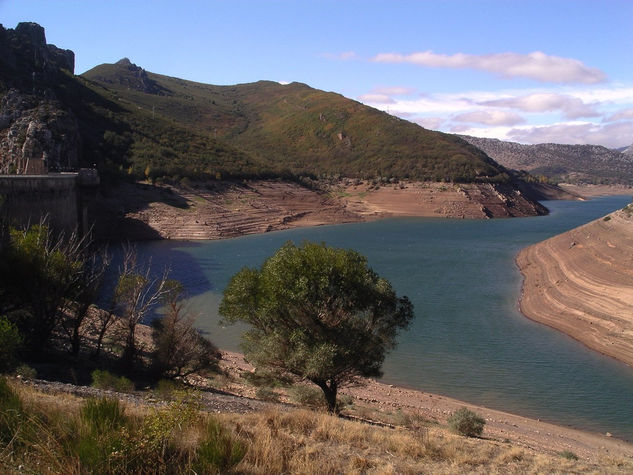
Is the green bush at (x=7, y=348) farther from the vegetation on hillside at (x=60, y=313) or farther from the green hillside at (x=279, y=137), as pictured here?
the green hillside at (x=279, y=137)

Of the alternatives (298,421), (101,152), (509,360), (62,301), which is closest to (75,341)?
(62,301)

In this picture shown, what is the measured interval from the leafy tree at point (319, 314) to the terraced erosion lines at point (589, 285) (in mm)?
13377

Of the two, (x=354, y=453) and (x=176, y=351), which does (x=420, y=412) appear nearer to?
(x=176, y=351)

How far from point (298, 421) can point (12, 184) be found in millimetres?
25670

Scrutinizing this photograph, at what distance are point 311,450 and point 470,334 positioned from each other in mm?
19173

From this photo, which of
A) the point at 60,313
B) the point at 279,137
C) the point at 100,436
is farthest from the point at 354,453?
the point at 279,137

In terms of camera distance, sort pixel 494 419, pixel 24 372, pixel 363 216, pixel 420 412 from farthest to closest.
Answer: pixel 363 216 < pixel 494 419 < pixel 420 412 < pixel 24 372

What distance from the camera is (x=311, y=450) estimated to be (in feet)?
21.6

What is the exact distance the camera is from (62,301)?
50.5 ft

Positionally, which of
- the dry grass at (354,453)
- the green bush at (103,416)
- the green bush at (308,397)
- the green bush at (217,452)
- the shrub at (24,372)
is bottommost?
the green bush at (308,397)

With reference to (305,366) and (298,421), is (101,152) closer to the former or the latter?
(305,366)

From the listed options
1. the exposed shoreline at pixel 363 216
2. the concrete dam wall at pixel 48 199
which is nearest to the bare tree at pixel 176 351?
the exposed shoreline at pixel 363 216

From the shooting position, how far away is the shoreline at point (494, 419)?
533 inches

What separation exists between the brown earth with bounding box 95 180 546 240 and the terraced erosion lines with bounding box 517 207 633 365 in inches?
1170
